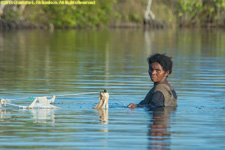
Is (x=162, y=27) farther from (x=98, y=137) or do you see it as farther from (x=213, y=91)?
(x=98, y=137)

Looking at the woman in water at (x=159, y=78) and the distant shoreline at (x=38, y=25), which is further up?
the distant shoreline at (x=38, y=25)

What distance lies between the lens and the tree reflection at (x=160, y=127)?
772 centimetres

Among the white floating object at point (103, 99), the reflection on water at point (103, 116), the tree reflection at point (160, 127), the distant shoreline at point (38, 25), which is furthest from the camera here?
the distant shoreline at point (38, 25)

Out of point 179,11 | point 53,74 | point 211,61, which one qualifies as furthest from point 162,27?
point 53,74

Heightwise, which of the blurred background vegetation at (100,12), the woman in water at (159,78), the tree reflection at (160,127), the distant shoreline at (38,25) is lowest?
the tree reflection at (160,127)

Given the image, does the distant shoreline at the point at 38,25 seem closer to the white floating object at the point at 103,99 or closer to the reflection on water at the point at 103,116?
the white floating object at the point at 103,99

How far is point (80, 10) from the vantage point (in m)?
75.8

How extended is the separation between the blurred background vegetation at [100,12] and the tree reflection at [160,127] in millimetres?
54293

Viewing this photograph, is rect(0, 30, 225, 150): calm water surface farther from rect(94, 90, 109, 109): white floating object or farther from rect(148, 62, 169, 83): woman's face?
rect(148, 62, 169, 83): woman's face

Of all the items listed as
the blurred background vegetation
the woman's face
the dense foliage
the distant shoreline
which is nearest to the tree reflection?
the woman's face

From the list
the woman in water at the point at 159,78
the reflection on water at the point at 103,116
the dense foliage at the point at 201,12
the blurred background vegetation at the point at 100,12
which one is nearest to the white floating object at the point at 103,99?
the reflection on water at the point at 103,116

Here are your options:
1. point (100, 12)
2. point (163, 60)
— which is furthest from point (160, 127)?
point (100, 12)

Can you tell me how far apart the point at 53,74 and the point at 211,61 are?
25.2 ft

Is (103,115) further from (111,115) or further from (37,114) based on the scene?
(37,114)
